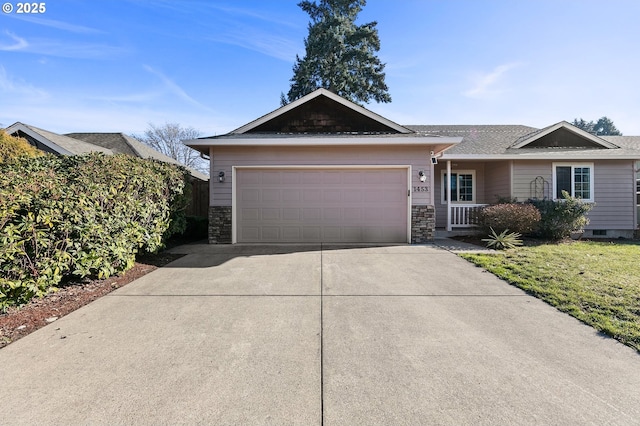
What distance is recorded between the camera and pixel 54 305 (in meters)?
3.86

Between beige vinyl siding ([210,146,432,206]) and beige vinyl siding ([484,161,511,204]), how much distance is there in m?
4.41

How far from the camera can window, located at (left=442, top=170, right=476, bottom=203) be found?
12164 mm

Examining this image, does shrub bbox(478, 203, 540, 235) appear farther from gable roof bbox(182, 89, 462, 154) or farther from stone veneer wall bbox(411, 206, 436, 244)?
gable roof bbox(182, 89, 462, 154)

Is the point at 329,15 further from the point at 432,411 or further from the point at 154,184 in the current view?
the point at 432,411

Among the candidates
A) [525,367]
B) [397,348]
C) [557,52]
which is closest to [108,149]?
[397,348]

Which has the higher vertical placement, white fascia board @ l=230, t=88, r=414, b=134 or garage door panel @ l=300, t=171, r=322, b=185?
white fascia board @ l=230, t=88, r=414, b=134

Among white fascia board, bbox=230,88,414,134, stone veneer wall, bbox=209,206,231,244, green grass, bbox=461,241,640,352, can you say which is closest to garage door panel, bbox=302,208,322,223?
stone veneer wall, bbox=209,206,231,244

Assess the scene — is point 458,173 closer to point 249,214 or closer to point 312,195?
point 312,195

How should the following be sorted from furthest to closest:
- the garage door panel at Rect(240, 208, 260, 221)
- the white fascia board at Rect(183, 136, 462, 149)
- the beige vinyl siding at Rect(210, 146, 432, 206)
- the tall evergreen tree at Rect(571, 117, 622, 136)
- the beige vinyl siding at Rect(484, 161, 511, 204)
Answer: the tall evergreen tree at Rect(571, 117, 622, 136), the beige vinyl siding at Rect(484, 161, 511, 204), the garage door panel at Rect(240, 208, 260, 221), the beige vinyl siding at Rect(210, 146, 432, 206), the white fascia board at Rect(183, 136, 462, 149)

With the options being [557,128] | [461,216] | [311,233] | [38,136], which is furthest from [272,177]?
[557,128]

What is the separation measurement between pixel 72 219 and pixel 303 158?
5713mm

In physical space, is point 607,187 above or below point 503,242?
above

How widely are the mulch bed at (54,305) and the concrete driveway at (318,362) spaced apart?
17 cm

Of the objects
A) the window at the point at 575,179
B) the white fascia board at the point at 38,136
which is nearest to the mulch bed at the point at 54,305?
the white fascia board at the point at 38,136
